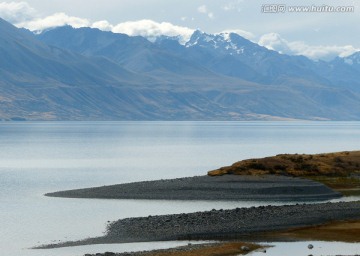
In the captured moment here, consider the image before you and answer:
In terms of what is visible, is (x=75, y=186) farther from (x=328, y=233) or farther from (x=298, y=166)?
(x=328, y=233)

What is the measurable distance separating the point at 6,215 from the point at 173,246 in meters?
25.2

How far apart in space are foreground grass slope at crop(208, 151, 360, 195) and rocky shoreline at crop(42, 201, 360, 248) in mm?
30795

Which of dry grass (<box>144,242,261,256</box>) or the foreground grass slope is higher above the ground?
the foreground grass slope

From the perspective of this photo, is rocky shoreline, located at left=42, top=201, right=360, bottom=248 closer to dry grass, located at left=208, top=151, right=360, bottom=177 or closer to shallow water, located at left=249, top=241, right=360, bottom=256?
shallow water, located at left=249, top=241, right=360, bottom=256

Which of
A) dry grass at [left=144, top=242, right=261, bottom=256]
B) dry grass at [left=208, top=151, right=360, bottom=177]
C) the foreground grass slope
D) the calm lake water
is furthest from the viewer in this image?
dry grass at [left=208, top=151, right=360, bottom=177]

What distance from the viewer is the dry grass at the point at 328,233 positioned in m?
53.0

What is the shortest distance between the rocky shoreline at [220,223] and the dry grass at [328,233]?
1.77 meters

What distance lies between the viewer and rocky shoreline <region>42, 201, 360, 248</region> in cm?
5550

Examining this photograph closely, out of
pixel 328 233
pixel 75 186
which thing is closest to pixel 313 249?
pixel 328 233

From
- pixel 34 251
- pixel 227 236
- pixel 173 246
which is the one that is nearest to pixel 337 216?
pixel 227 236

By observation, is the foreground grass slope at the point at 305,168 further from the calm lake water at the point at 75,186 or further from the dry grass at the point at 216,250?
the dry grass at the point at 216,250

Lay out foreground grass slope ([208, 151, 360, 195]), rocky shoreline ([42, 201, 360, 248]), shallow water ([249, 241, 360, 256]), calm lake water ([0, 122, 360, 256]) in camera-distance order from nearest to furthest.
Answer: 1. shallow water ([249, 241, 360, 256])
2. rocky shoreline ([42, 201, 360, 248])
3. calm lake water ([0, 122, 360, 256])
4. foreground grass slope ([208, 151, 360, 195])

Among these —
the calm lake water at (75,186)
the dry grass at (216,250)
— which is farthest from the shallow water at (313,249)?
the dry grass at (216,250)

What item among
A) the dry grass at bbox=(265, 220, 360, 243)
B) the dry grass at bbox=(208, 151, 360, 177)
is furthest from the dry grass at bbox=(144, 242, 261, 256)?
the dry grass at bbox=(208, 151, 360, 177)
